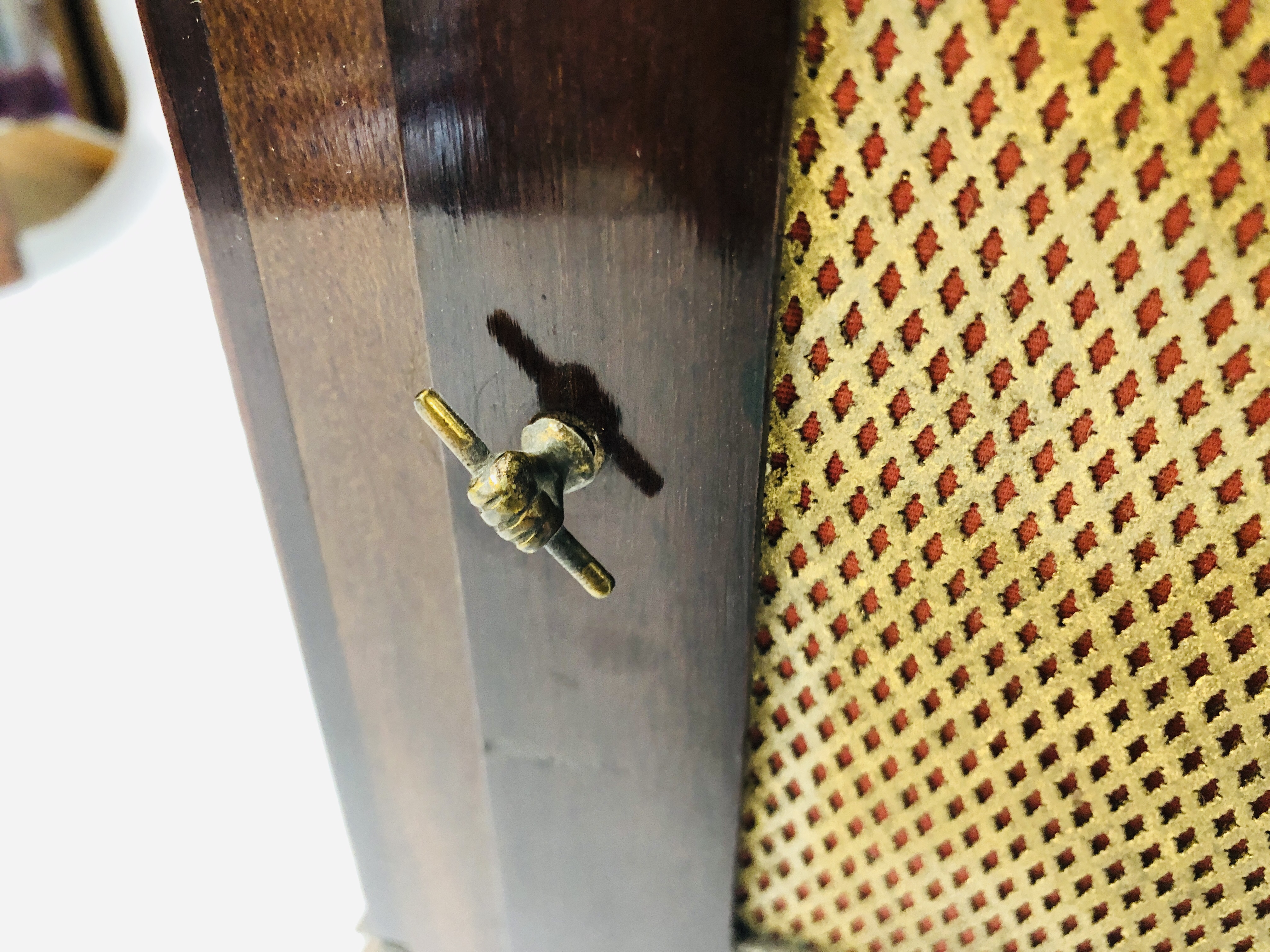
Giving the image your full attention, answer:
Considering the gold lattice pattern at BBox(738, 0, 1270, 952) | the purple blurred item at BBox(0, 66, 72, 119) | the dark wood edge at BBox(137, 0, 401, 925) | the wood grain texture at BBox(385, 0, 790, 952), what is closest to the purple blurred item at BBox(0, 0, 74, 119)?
the purple blurred item at BBox(0, 66, 72, 119)

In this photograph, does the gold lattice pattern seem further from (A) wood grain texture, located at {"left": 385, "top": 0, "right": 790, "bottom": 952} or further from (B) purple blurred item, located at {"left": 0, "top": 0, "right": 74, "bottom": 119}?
(B) purple blurred item, located at {"left": 0, "top": 0, "right": 74, "bottom": 119}

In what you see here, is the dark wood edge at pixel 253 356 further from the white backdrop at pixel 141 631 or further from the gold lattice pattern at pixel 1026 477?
the gold lattice pattern at pixel 1026 477

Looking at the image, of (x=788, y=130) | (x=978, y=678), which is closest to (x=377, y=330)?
(x=788, y=130)

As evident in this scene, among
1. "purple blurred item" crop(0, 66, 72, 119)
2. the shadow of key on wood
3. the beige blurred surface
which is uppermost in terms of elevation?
"purple blurred item" crop(0, 66, 72, 119)

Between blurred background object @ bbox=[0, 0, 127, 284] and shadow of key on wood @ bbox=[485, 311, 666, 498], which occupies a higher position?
blurred background object @ bbox=[0, 0, 127, 284]

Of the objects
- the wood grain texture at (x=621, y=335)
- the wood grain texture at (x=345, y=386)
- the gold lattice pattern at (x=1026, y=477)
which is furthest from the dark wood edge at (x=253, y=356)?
the gold lattice pattern at (x=1026, y=477)

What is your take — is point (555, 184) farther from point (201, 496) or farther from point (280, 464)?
point (201, 496)
